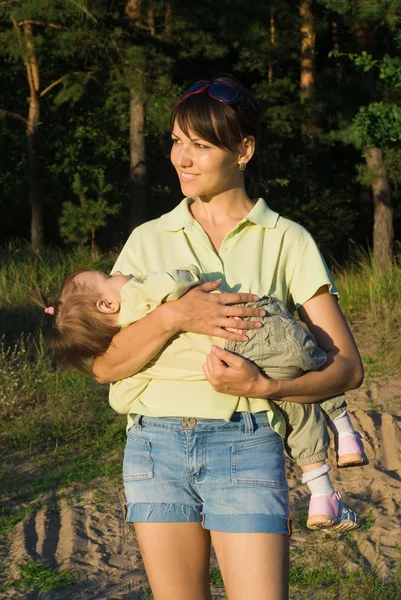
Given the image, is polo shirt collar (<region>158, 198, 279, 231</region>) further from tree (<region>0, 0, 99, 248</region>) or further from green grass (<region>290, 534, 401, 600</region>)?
tree (<region>0, 0, 99, 248</region>)

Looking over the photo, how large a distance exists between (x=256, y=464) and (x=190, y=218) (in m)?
0.78

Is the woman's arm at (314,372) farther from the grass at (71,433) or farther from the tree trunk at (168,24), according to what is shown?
the tree trunk at (168,24)

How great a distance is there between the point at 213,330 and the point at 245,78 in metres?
25.1

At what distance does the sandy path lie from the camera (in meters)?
5.11

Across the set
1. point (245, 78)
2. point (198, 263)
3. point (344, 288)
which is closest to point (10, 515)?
point (198, 263)

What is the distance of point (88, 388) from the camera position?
8.34 m

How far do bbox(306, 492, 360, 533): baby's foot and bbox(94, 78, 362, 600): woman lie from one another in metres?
0.26

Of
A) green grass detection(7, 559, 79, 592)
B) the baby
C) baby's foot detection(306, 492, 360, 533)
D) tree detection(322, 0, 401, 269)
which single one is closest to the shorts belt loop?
the baby

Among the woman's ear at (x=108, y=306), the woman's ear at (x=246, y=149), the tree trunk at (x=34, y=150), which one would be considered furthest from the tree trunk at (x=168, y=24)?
the woman's ear at (x=108, y=306)

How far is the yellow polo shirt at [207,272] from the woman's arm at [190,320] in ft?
0.21

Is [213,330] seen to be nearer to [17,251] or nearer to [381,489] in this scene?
[381,489]

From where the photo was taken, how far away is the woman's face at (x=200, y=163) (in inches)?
115

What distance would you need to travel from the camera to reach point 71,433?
7.54 meters

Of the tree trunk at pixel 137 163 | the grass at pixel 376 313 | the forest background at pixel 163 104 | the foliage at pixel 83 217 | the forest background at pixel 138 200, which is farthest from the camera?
the foliage at pixel 83 217
